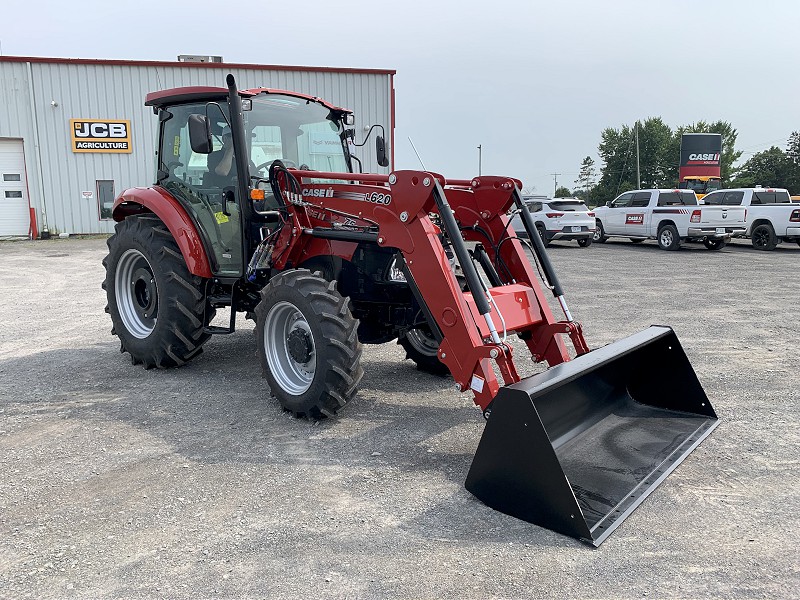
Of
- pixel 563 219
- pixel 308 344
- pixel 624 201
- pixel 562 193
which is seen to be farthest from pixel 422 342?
pixel 562 193

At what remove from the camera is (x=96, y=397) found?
592cm

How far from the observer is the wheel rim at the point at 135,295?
696cm

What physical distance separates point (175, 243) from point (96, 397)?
5.15 ft

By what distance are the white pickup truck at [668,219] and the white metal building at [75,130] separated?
7.98 meters

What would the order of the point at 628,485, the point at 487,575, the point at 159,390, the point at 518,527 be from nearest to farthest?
the point at 487,575, the point at 518,527, the point at 628,485, the point at 159,390

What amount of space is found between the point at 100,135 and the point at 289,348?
20654 mm

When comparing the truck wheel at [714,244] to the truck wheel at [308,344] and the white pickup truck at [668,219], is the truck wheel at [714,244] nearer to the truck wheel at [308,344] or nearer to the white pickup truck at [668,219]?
the white pickup truck at [668,219]

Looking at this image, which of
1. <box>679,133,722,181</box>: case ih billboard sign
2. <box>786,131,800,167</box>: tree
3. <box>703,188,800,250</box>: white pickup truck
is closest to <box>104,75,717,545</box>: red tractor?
<box>703,188,800,250</box>: white pickup truck

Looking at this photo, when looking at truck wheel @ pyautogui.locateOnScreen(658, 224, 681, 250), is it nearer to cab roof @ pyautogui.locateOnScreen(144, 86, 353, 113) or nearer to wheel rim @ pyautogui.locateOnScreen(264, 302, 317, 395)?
cab roof @ pyautogui.locateOnScreen(144, 86, 353, 113)

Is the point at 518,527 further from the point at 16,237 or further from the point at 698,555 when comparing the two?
the point at 16,237

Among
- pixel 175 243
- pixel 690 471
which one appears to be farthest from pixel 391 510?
pixel 175 243

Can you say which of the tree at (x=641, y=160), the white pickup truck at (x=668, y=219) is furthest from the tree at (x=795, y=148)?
the white pickup truck at (x=668, y=219)

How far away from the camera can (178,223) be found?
6.35 m

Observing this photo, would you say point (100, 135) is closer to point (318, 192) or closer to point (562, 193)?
point (318, 192)
